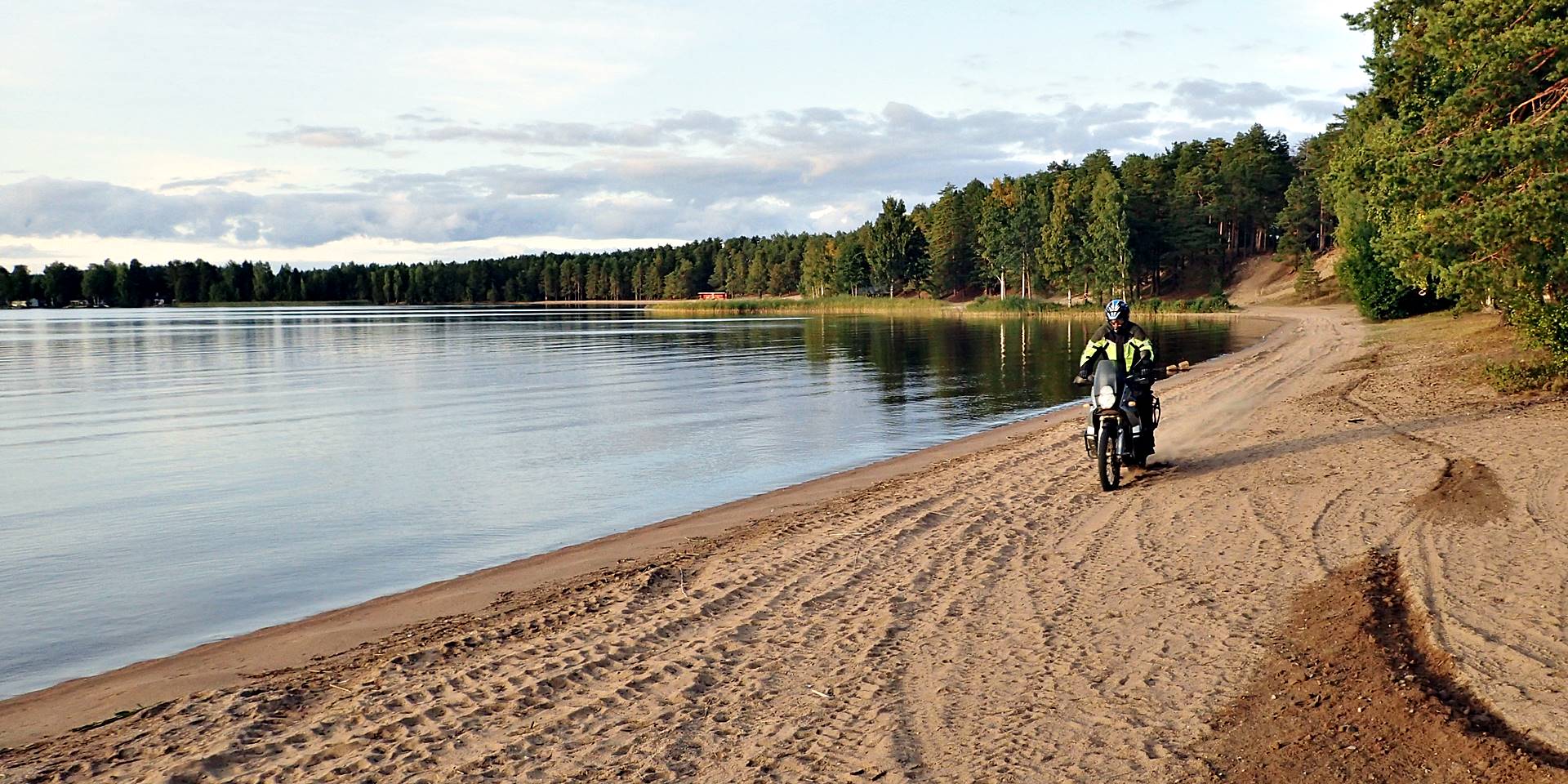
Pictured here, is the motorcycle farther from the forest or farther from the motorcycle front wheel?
the forest

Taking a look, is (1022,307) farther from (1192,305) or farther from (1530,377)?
(1530,377)

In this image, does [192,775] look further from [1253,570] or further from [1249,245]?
[1249,245]

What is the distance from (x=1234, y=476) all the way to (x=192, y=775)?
11.1m

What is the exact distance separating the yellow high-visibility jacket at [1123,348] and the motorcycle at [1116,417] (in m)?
0.12

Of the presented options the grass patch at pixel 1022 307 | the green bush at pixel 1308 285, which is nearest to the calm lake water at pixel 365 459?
the green bush at pixel 1308 285

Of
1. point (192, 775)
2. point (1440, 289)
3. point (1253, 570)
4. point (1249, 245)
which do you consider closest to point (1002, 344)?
point (1440, 289)

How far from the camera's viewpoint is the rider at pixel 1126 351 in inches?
504

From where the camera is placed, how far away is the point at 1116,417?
12484 mm

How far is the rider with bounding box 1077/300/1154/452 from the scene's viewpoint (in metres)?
12.8

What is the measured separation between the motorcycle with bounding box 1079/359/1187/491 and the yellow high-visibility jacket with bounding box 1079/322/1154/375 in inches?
4.8

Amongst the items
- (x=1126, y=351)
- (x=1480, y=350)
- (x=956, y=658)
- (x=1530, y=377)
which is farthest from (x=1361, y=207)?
(x=956, y=658)

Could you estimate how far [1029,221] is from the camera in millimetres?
110000

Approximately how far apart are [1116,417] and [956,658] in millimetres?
6447

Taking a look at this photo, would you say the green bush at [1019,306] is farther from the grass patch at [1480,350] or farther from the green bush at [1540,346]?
the green bush at [1540,346]
